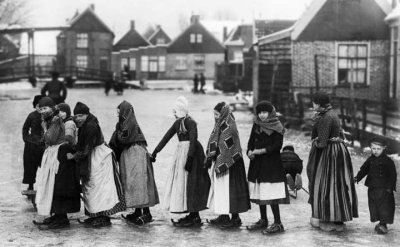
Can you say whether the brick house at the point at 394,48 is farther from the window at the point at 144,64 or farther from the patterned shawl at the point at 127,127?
the window at the point at 144,64

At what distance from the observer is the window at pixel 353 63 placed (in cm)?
2539

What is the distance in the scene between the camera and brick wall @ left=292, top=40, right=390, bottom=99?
995 inches

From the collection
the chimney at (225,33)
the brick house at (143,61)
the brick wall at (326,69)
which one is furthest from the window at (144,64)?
the brick wall at (326,69)

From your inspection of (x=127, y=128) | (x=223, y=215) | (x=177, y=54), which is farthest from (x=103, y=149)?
(x=177, y=54)

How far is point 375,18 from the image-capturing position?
25422 mm

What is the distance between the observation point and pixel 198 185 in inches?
331

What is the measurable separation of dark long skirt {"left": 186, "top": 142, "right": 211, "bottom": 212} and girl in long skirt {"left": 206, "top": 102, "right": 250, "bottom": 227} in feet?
0.40

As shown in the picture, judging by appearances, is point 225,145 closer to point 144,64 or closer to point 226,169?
point 226,169

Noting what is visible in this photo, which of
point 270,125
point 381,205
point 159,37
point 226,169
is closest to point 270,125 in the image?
point 270,125

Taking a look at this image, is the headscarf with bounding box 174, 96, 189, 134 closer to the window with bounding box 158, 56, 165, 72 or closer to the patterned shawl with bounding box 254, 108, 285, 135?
the patterned shawl with bounding box 254, 108, 285, 135

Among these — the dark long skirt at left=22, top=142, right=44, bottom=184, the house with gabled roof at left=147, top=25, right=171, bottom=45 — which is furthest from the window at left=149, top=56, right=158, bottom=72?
the dark long skirt at left=22, top=142, right=44, bottom=184

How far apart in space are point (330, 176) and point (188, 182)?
1688mm

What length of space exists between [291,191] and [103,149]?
345cm

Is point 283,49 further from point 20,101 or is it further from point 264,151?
point 264,151
